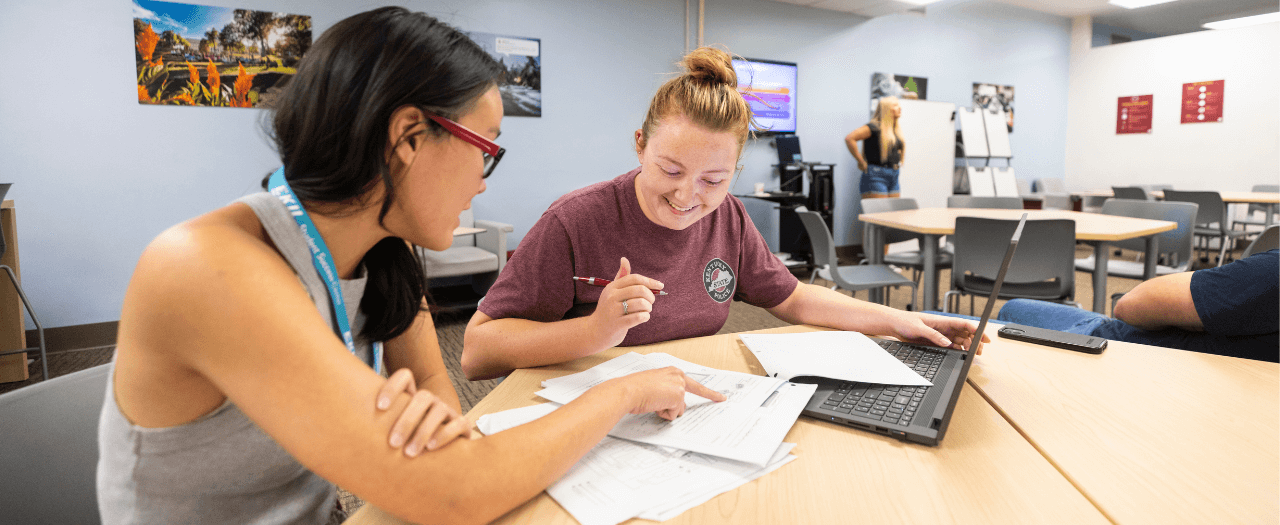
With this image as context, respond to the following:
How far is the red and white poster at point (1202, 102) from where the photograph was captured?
739cm

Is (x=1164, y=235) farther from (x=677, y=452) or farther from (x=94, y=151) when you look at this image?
(x=94, y=151)

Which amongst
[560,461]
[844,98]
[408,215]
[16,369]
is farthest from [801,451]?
[844,98]

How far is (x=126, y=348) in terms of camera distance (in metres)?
0.64

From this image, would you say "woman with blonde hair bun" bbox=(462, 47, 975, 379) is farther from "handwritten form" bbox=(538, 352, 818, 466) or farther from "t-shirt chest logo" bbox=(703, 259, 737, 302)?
"handwritten form" bbox=(538, 352, 818, 466)

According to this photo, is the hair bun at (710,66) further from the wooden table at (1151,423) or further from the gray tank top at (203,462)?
the gray tank top at (203,462)

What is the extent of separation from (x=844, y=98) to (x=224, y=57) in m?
5.27

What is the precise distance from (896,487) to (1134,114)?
9.61 metres

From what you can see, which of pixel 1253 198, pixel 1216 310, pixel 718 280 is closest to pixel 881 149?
pixel 1253 198

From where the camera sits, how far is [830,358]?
3.61ft

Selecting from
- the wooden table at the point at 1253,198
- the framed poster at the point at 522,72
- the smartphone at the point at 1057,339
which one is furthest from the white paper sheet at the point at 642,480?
the wooden table at the point at 1253,198

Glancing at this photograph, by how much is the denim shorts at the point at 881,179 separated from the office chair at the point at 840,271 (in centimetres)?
257

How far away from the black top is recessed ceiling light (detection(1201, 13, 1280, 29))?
16.3 feet

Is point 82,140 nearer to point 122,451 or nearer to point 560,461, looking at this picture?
point 122,451

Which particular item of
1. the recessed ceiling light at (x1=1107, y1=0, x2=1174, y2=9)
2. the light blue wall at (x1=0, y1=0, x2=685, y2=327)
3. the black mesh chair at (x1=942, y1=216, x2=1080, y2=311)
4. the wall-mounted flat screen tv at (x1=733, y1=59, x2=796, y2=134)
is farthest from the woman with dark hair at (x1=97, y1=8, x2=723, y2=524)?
the recessed ceiling light at (x1=1107, y1=0, x2=1174, y2=9)
